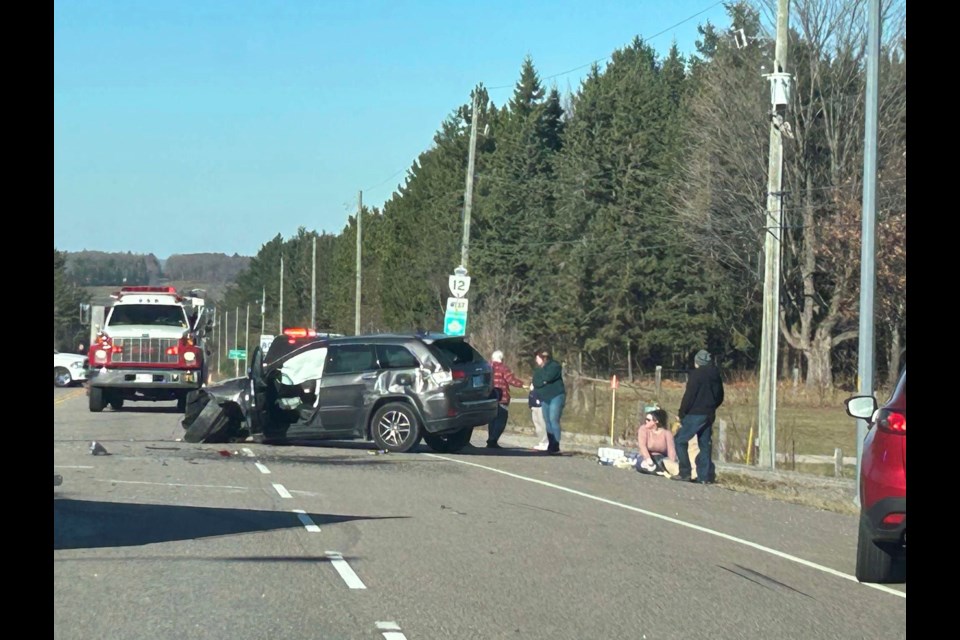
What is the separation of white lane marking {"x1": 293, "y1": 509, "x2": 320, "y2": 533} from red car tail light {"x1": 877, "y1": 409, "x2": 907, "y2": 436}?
510cm

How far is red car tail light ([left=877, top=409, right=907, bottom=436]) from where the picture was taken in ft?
28.1

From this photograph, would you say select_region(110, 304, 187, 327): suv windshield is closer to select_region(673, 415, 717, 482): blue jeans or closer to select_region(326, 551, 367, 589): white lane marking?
select_region(673, 415, 717, 482): blue jeans

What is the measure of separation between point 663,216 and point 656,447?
46439 millimetres

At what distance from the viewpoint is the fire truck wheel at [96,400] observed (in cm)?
3119

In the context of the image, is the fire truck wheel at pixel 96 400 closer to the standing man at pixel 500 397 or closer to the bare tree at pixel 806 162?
the standing man at pixel 500 397

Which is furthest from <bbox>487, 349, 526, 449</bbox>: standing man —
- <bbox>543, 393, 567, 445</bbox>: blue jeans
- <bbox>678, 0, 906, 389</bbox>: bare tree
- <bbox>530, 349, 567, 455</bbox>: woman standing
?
<bbox>678, 0, 906, 389</bbox>: bare tree

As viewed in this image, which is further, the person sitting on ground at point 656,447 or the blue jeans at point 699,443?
the person sitting on ground at point 656,447

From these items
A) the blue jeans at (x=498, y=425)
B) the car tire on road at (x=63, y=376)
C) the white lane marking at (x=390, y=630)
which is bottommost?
the car tire on road at (x=63, y=376)

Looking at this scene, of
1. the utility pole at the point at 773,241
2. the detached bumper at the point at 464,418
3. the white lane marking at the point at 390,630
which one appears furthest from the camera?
the utility pole at the point at 773,241

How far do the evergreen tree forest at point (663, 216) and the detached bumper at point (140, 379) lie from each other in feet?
44.0

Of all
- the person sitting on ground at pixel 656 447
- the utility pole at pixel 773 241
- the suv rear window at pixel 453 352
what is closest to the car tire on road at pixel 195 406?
the suv rear window at pixel 453 352

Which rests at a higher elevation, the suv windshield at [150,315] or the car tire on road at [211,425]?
the suv windshield at [150,315]
